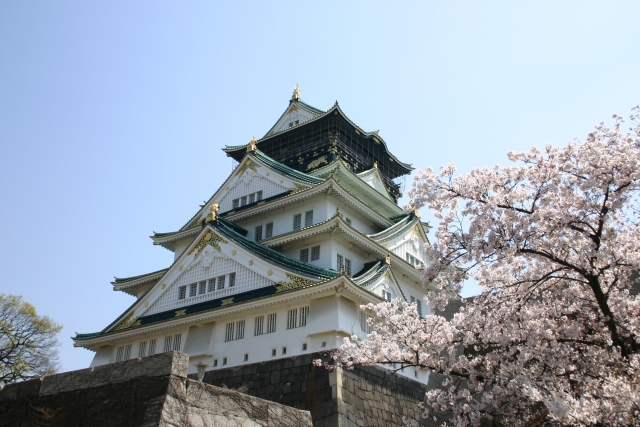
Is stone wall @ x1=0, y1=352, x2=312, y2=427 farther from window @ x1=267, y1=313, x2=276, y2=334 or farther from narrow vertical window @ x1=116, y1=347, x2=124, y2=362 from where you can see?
narrow vertical window @ x1=116, y1=347, x2=124, y2=362

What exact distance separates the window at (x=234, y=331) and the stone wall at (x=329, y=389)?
4.76 feet

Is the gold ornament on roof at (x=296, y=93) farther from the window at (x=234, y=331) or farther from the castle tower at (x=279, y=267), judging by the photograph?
the window at (x=234, y=331)

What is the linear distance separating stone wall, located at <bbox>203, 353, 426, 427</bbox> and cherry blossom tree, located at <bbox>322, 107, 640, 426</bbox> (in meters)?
6.70

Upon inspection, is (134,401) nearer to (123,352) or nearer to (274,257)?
(274,257)

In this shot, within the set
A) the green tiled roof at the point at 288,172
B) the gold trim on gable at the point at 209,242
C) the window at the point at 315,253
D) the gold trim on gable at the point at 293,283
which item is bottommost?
the gold trim on gable at the point at 293,283

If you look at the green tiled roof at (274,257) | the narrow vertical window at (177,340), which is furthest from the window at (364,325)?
the narrow vertical window at (177,340)

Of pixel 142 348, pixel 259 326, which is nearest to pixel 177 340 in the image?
pixel 142 348

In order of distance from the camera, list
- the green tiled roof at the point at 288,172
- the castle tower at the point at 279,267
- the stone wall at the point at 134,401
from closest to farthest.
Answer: the stone wall at the point at 134,401, the castle tower at the point at 279,267, the green tiled roof at the point at 288,172

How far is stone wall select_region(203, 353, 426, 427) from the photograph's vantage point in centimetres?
1939

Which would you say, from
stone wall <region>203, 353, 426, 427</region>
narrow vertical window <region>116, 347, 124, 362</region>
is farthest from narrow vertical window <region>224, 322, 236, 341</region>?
narrow vertical window <region>116, 347, 124, 362</region>

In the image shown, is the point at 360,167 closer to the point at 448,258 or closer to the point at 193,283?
the point at 193,283

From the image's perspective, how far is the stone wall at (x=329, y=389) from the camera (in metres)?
19.4

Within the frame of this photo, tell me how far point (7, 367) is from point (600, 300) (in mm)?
Result: 37667

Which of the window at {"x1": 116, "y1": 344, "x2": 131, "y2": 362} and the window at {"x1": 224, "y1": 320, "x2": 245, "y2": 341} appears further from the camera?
the window at {"x1": 116, "y1": 344, "x2": 131, "y2": 362}
